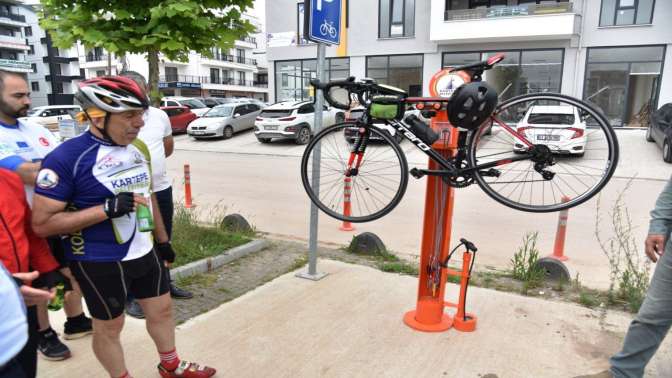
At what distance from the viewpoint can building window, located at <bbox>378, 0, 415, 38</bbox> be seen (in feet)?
75.5

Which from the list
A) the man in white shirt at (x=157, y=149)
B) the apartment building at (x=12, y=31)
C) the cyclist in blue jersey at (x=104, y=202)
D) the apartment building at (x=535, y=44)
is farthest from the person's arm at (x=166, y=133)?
the apartment building at (x=12, y=31)

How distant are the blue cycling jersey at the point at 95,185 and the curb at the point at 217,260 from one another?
2.12m

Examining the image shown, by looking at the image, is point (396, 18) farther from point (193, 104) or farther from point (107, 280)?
point (107, 280)

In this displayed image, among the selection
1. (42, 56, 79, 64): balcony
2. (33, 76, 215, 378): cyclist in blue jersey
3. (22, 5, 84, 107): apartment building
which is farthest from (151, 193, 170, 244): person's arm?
(42, 56, 79, 64): balcony

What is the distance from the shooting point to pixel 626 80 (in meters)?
19.8

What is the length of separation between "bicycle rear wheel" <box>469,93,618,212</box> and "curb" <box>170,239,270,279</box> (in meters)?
2.96

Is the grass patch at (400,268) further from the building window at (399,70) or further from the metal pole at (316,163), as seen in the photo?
the building window at (399,70)

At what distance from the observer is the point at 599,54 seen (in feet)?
65.7

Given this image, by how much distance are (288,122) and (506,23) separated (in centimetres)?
1086

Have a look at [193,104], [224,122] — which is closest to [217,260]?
[224,122]

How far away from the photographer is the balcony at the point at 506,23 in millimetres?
19406

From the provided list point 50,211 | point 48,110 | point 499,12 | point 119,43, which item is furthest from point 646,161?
point 48,110

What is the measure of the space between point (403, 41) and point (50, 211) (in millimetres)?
Answer: 22962

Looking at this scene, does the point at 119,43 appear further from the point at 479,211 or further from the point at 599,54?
the point at 599,54
